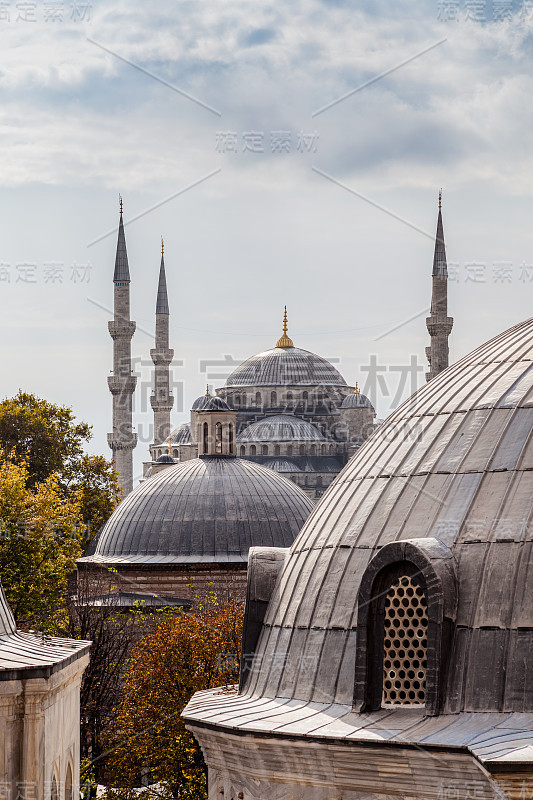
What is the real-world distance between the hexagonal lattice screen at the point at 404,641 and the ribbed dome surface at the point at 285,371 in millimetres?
67964

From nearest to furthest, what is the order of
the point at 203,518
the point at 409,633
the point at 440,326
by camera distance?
the point at 409,633
the point at 203,518
the point at 440,326

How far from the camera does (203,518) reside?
36.2 metres

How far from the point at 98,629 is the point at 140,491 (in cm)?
1143

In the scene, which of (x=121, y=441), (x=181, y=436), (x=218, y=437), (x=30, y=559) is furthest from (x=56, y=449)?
(x=181, y=436)

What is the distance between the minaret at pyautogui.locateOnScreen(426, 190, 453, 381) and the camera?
5869 centimetres

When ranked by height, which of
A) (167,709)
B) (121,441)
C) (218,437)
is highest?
(121,441)

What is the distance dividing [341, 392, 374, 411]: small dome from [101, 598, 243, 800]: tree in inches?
2010

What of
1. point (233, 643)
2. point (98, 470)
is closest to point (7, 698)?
point (233, 643)

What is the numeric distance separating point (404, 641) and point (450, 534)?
783 mm

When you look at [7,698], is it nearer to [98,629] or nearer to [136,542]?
[98,629]

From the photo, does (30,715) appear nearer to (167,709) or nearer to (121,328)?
(167,709)

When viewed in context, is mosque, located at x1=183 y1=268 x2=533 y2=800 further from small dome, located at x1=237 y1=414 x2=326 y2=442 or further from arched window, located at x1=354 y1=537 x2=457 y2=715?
small dome, located at x1=237 y1=414 x2=326 y2=442

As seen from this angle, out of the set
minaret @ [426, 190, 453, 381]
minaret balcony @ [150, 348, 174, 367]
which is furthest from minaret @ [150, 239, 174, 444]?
minaret @ [426, 190, 453, 381]

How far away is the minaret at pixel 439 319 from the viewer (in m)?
58.7
